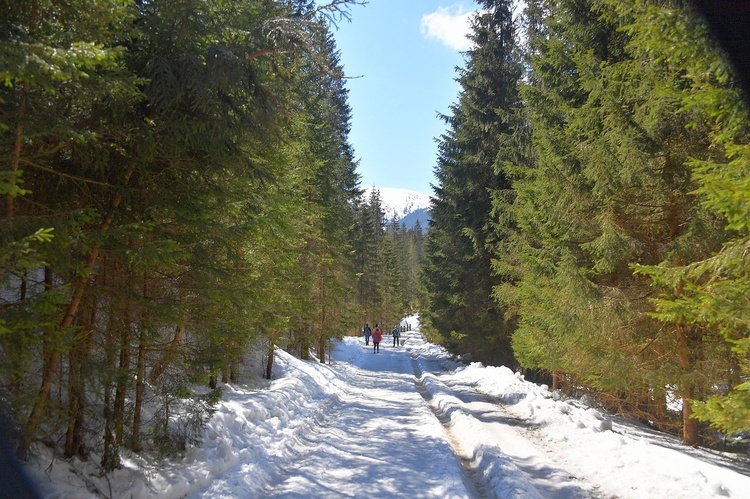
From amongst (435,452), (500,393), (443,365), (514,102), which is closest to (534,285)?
(500,393)

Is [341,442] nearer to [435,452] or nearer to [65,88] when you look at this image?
[435,452]

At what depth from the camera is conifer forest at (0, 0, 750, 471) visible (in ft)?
13.5

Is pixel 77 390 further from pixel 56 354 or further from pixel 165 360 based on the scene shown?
pixel 165 360

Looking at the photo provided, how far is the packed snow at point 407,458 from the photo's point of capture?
599 centimetres

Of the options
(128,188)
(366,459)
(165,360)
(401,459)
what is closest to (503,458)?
(401,459)

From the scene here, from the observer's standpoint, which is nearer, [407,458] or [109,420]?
[109,420]

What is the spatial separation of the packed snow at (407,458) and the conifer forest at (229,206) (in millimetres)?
639

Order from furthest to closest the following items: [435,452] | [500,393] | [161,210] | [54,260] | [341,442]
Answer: [500,393] < [341,442] < [435,452] < [161,210] < [54,260]

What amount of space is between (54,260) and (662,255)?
34.8 ft

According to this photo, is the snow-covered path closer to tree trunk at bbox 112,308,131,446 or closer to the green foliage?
tree trunk at bbox 112,308,131,446

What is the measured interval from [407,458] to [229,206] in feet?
17.6

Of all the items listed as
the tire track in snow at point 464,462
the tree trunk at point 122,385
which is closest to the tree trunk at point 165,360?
the tree trunk at point 122,385

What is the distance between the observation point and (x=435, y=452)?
8.22 m

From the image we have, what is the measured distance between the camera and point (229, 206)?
609 cm
